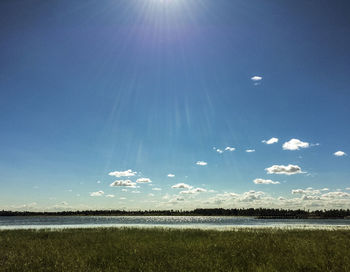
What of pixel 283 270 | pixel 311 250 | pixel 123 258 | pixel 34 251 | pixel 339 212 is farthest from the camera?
pixel 339 212

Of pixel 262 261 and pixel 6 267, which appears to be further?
pixel 262 261

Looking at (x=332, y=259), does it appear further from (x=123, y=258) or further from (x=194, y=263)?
(x=123, y=258)

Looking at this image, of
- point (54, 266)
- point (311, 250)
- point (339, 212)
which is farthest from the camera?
point (339, 212)

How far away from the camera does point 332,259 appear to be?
15.2m

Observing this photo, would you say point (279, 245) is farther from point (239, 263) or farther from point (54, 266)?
point (54, 266)

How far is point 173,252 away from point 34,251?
9.74m

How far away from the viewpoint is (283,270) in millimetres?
13641

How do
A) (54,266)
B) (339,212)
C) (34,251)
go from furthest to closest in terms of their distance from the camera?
1. (339,212)
2. (34,251)
3. (54,266)

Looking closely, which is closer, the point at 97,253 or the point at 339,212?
the point at 97,253

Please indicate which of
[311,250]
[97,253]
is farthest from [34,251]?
[311,250]

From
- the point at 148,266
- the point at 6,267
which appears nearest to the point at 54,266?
the point at 6,267

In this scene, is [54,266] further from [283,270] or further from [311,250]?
[311,250]

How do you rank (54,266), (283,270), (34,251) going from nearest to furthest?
(283,270)
(54,266)
(34,251)

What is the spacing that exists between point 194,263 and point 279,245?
8707 mm
